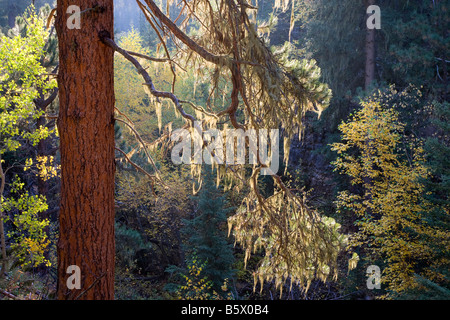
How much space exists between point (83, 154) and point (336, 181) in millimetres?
12119

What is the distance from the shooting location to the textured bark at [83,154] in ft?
7.31

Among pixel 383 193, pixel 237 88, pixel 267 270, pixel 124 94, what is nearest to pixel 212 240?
pixel 383 193

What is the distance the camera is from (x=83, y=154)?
2.24 m

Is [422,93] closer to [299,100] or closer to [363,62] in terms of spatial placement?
[363,62]

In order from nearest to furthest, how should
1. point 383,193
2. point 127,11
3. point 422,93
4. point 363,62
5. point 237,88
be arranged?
point 237,88 → point 383,193 → point 422,93 → point 363,62 → point 127,11

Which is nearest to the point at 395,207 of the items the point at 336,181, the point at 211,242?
the point at 336,181

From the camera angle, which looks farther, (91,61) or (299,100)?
(299,100)

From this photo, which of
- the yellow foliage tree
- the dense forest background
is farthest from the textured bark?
the yellow foliage tree

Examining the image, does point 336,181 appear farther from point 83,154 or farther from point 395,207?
point 83,154

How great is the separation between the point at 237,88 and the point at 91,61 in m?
1.20

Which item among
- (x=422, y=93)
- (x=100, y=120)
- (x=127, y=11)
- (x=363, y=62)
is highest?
(x=127, y=11)

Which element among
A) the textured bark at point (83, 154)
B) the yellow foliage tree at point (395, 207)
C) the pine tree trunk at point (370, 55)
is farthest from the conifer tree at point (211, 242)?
the textured bark at point (83, 154)

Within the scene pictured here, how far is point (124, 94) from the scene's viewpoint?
19312 mm

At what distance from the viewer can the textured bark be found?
2.23m
